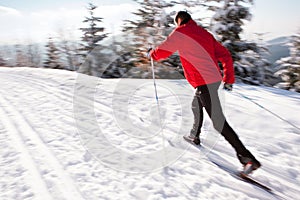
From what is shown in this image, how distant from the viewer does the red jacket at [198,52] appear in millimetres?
3014

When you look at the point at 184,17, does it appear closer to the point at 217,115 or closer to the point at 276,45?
the point at 217,115

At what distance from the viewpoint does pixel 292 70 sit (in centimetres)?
1452

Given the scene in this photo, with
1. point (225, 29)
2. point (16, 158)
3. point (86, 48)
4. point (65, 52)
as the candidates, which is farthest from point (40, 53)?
point (16, 158)

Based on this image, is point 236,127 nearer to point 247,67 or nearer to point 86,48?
point 247,67

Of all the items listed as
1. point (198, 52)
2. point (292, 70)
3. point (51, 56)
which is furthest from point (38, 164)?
point (51, 56)

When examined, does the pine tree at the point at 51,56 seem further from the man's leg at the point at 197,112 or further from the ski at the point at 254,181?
the ski at the point at 254,181

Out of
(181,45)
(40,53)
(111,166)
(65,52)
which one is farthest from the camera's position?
(40,53)

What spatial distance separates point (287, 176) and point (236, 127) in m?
1.63

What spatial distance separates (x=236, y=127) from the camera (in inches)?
183

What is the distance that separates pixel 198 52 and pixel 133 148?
1.93 meters

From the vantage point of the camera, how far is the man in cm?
302

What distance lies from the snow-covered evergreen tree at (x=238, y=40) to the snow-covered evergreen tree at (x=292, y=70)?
3.47m

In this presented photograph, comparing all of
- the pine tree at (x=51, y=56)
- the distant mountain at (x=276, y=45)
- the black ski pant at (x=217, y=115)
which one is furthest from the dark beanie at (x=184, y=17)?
the pine tree at (x=51, y=56)

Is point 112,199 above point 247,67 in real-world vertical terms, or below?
below
